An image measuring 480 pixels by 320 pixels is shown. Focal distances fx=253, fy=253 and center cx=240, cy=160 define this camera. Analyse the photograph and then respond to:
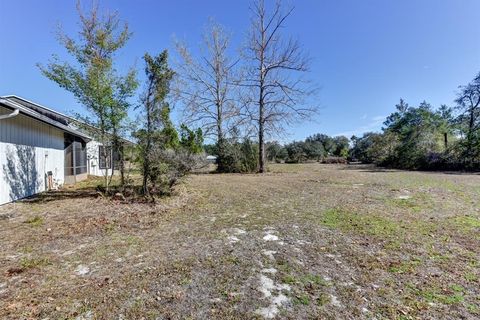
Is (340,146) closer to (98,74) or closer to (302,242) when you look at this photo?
(98,74)

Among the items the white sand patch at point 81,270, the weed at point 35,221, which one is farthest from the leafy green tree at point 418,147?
the weed at point 35,221

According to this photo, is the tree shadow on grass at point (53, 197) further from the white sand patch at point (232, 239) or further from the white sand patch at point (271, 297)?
the white sand patch at point (271, 297)

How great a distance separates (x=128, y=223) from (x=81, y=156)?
9.73 meters

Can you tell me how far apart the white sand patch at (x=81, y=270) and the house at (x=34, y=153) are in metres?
4.96

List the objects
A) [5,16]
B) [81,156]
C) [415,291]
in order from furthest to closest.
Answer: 1. [81,156]
2. [5,16]
3. [415,291]

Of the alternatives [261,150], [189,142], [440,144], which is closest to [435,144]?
[440,144]

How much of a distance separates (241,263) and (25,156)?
26.3ft

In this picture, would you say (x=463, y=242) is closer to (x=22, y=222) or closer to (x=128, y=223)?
(x=128, y=223)

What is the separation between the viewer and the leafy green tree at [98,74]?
22.5ft

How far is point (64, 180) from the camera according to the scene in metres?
10.8

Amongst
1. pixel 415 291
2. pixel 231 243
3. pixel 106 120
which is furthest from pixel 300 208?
pixel 106 120

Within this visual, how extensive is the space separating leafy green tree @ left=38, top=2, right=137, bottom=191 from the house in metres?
0.70

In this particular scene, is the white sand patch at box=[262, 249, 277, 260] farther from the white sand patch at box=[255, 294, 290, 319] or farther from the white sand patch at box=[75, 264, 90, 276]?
the white sand patch at box=[75, 264, 90, 276]

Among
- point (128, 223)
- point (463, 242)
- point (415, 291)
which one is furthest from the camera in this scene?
point (128, 223)
